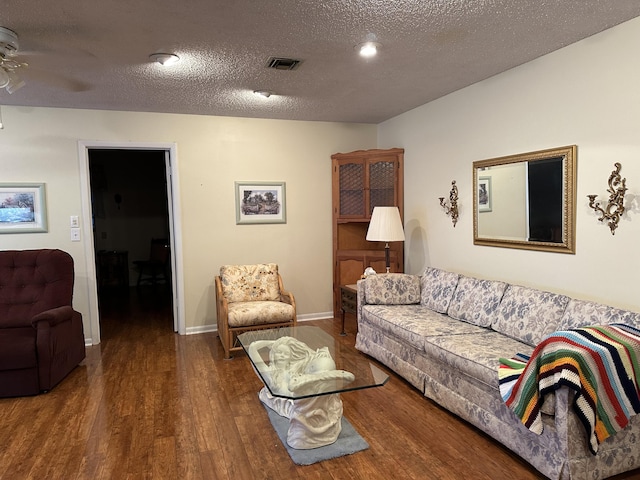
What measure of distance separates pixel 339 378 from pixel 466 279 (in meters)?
1.65

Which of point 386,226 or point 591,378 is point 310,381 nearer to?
point 591,378

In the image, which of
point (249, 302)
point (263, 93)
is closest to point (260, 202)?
point (249, 302)

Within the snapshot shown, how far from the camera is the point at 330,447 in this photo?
243cm

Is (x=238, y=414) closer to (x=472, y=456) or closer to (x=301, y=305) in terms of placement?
(x=472, y=456)

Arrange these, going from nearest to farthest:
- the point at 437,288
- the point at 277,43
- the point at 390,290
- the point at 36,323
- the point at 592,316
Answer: the point at 592,316
the point at 277,43
the point at 36,323
the point at 437,288
the point at 390,290

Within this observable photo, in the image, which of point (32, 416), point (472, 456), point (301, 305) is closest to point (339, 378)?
point (472, 456)

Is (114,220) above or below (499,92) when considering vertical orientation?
below

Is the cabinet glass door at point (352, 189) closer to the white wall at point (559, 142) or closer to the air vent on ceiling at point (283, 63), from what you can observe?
the white wall at point (559, 142)

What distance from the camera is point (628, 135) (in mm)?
2557

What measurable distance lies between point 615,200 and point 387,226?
200 cm

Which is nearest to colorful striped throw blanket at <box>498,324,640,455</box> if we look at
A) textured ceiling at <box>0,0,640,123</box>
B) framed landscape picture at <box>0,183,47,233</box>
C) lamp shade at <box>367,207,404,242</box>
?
textured ceiling at <box>0,0,640,123</box>

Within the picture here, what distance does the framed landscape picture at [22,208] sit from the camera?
13.5ft

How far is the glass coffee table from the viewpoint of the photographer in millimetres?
2318

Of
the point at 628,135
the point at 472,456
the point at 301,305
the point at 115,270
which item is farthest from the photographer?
the point at 115,270
